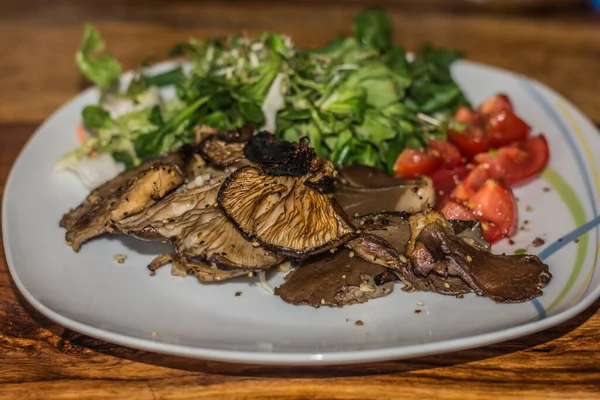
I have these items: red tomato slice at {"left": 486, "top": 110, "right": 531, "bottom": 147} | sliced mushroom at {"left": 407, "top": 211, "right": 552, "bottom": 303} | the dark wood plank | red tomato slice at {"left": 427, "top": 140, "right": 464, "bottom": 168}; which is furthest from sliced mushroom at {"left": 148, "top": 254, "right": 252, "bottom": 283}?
the dark wood plank

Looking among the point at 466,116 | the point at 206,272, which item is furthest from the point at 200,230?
the point at 466,116

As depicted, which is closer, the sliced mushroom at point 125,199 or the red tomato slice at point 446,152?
the sliced mushroom at point 125,199

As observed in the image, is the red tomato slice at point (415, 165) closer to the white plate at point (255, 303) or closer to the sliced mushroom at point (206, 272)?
the white plate at point (255, 303)

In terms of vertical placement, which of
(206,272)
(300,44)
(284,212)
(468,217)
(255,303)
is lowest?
(255,303)

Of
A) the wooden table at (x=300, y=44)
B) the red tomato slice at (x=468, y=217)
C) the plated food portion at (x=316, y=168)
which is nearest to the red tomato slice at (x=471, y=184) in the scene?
the plated food portion at (x=316, y=168)

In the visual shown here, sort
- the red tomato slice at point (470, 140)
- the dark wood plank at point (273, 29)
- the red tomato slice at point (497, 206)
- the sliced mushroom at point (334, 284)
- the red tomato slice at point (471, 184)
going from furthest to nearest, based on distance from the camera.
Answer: the dark wood plank at point (273, 29) → the red tomato slice at point (470, 140) → the red tomato slice at point (471, 184) → the red tomato slice at point (497, 206) → the sliced mushroom at point (334, 284)

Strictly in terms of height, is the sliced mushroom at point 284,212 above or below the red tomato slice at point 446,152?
above

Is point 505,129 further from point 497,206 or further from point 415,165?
point 497,206
